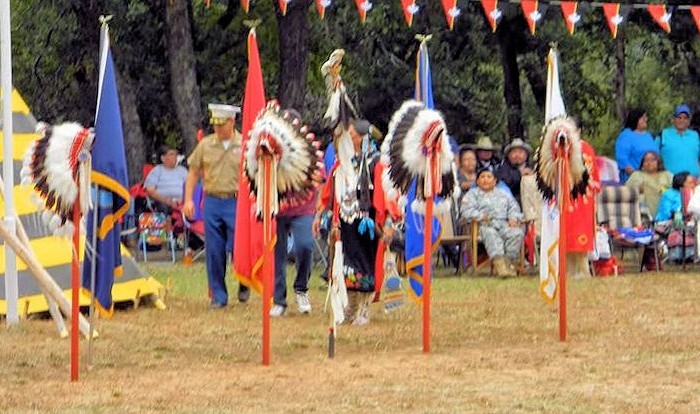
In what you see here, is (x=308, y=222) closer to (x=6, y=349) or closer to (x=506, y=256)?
(x=6, y=349)

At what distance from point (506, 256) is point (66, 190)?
9408mm

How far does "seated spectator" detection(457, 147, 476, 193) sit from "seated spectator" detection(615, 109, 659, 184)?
2.36 m

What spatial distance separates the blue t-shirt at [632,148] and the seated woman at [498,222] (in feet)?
9.59

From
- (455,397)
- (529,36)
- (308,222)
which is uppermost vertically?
(529,36)

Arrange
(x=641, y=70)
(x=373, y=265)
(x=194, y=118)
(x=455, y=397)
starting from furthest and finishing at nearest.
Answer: (x=641, y=70), (x=194, y=118), (x=373, y=265), (x=455, y=397)

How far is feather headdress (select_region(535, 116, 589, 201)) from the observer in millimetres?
11812

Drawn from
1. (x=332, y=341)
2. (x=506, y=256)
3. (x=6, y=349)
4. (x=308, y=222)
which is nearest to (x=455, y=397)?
(x=332, y=341)

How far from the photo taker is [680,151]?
68.5ft

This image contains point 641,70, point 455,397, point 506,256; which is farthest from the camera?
point 641,70

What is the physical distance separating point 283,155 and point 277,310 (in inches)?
133

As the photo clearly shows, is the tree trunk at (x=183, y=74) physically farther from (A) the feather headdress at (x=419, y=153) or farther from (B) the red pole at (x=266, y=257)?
(B) the red pole at (x=266, y=257)

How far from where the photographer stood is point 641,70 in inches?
1594

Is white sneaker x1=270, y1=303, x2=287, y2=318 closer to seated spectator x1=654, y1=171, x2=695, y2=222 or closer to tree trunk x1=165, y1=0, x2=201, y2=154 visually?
seated spectator x1=654, y1=171, x2=695, y2=222

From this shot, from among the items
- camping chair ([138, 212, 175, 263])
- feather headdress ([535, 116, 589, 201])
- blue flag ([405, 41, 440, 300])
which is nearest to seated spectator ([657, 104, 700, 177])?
camping chair ([138, 212, 175, 263])
